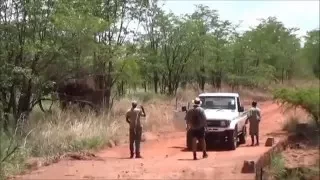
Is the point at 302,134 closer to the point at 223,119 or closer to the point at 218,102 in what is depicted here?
the point at 218,102

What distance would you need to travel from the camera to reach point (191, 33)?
→ 40812 millimetres

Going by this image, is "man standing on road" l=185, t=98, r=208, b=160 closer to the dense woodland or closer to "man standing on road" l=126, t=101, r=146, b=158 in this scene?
"man standing on road" l=126, t=101, r=146, b=158

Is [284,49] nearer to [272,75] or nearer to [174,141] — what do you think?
[272,75]

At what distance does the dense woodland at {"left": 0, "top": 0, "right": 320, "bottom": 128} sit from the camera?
18609mm

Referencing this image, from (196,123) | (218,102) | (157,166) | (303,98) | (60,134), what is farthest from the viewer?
(303,98)

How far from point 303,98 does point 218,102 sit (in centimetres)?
482

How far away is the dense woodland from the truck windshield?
462 centimetres

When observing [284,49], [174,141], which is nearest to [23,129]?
[174,141]

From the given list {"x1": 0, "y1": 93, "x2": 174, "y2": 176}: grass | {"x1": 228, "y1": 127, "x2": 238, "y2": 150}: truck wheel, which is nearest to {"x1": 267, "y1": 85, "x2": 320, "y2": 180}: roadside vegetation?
{"x1": 228, "y1": 127, "x2": 238, "y2": 150}: truck wheel

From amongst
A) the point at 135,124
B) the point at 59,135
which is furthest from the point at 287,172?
the point at 59,135

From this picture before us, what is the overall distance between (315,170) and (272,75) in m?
40.1

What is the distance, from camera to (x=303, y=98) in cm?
2355

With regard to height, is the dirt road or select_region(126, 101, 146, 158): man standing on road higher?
select_region(126, 101, 146, 158): man standing on road

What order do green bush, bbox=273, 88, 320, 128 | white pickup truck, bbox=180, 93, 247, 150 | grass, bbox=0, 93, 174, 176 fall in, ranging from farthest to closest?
1. green bush, bbox=273, 88, 320, 128
2. white pickup truck, bbox=180, 93, 247, 150
3. grass, bbox=0, 93, 174, 176
